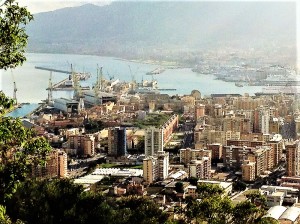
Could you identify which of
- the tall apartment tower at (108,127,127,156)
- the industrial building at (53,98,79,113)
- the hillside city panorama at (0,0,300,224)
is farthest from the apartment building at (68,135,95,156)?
the industrial building at (53,98,79,113)

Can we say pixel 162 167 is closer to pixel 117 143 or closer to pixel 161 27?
pixel 117 143

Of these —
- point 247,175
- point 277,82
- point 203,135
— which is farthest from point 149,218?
point 277,82

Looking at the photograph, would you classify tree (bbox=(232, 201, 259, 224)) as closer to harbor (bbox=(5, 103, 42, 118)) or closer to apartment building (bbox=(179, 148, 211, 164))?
apartment building (bbox=(179, 148, 211, 164))

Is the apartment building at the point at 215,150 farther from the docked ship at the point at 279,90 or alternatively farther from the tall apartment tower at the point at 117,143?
the docked ship at the point at 279,90

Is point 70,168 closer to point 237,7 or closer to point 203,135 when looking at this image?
point 203,135

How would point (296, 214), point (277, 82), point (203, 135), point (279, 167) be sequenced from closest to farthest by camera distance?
1. point (296, 214)
2. point (279, 167)
3. point (203, 135)
4. point (277, 82)

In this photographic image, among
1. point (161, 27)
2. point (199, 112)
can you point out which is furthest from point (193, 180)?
point (161, 27)
